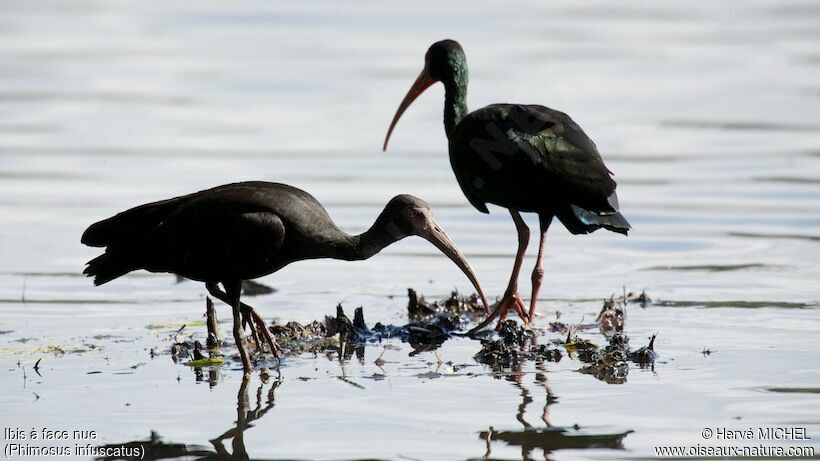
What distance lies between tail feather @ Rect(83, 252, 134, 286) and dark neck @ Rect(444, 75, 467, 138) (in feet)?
10.3

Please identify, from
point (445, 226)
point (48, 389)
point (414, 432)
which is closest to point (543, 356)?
point (414, 432)

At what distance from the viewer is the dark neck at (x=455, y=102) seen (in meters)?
11.8

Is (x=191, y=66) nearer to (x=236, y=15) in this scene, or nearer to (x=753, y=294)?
(x=236, y=15)

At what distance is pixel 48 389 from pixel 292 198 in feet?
6.28

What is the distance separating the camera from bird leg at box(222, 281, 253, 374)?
9047 mm

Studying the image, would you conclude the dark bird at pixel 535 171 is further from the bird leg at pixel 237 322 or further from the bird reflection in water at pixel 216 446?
the bird reflection in water at pixel 216 446

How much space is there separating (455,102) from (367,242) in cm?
248

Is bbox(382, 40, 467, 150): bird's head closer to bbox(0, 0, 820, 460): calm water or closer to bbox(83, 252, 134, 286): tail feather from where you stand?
bbox(0, 0, 820, 460): calm water

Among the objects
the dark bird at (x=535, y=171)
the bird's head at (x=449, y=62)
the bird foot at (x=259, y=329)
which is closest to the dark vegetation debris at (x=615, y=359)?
the dark bird at (x=535, y=171)

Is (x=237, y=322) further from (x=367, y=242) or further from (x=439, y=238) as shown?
(x=439, y=238)

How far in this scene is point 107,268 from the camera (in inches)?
376

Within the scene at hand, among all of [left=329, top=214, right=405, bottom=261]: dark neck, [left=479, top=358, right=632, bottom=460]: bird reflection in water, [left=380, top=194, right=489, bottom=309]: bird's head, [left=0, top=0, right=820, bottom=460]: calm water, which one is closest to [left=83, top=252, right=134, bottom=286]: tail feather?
[left=0, top=0, right=820, bottom=460]: calm water

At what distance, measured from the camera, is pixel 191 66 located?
22828 millimetres

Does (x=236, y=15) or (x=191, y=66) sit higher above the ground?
Answer: (x=236, y=15)
